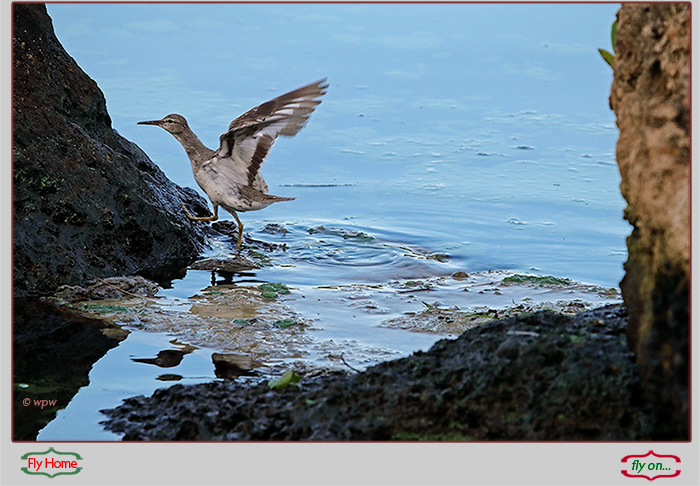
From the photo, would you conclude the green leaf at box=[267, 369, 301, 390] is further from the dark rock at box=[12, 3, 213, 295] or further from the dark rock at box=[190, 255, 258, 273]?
the dark rock at box=[190, 255, 258, 273]

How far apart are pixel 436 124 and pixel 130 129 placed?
3.54 m

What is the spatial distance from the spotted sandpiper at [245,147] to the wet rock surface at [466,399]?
2.61 meters

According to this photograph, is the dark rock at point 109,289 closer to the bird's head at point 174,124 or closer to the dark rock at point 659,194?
the bird's head at point 174,124

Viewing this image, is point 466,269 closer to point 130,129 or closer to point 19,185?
point 19,185

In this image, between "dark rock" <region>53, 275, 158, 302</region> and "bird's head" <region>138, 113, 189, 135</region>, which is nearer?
"dark rock" <region>53, 275, 158, 302</region>

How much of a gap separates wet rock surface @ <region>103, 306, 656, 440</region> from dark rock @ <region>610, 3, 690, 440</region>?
0.18 meters

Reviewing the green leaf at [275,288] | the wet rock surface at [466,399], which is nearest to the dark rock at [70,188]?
the green leaf at [275,288]

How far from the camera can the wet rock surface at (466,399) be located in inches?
115

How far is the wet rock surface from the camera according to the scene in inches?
115

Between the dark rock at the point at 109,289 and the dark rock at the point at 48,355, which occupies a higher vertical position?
the dark rock at the point at 109,289

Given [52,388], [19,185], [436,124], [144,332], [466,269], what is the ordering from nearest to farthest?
1. [52,388]
2. [144,332]
3. [19,185]
4. [466,269]
5. [436,124]

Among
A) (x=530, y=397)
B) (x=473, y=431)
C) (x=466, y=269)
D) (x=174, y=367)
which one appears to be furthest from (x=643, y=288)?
(x=466, y=269)

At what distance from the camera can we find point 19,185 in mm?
5480

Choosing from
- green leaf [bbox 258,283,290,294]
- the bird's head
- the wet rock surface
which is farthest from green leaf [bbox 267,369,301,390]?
the bird's head
